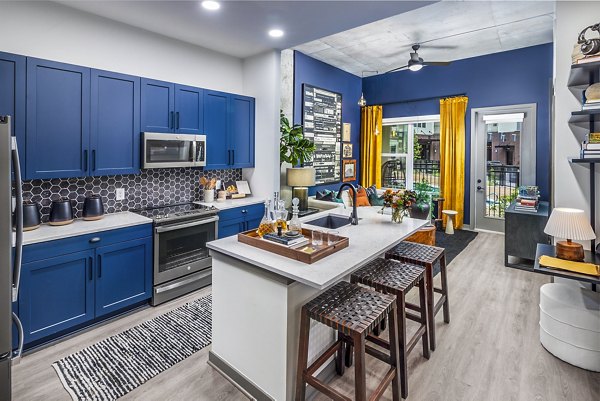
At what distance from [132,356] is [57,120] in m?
2.02

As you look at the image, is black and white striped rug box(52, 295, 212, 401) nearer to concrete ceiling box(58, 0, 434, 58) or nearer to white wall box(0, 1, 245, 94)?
white wall box(0, 1, 245, 94)

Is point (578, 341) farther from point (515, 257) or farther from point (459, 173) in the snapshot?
point (459, 173)

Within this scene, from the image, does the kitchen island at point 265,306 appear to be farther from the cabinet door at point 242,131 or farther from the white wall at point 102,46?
the white wall at point 102,46

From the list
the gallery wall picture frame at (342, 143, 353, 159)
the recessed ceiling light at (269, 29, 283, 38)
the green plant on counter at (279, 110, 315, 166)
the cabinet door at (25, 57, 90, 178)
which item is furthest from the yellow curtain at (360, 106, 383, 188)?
the cabinet door at (25, 57, 90, 178)

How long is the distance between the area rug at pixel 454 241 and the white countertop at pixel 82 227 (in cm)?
403

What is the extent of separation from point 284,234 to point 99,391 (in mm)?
1525

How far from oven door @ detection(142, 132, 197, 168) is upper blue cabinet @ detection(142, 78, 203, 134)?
0.11 m

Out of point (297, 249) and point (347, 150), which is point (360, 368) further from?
point (347, 150)

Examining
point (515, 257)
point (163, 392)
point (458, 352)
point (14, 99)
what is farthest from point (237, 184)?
point (515, 257)

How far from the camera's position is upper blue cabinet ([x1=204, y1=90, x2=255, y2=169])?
3992 mm

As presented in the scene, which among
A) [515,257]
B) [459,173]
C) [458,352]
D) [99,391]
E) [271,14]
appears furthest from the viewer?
[459,173]

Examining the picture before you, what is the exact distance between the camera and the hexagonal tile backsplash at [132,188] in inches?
117

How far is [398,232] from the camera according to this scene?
252 cm

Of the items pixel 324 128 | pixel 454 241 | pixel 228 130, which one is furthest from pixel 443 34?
pixel 228 130
